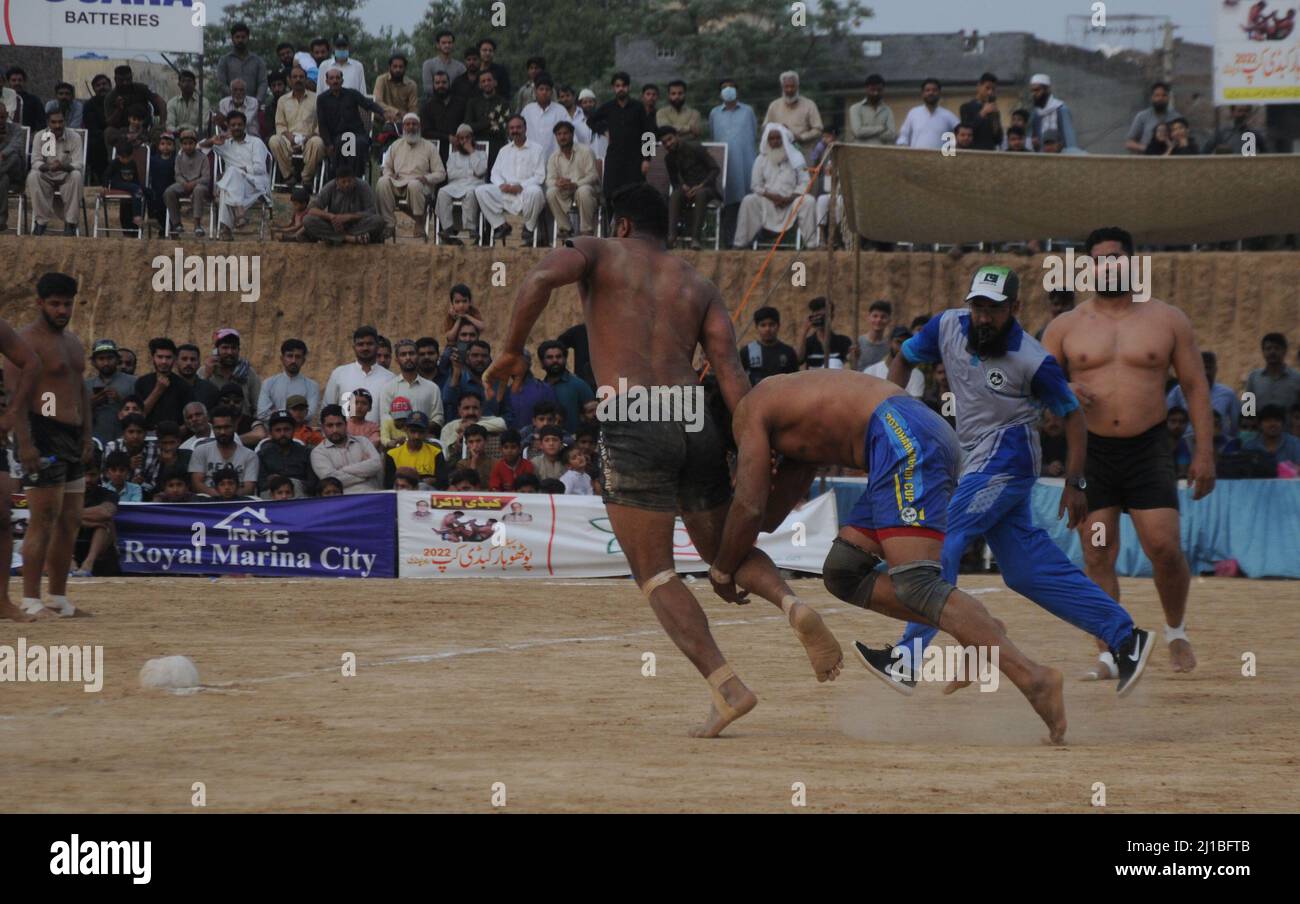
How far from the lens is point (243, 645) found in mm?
10062

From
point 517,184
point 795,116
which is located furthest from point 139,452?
point 795,116

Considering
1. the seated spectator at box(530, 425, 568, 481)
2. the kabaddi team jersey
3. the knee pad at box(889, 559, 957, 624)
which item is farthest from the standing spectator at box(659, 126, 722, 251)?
the knee pad at box(889, 559, 957, 624)

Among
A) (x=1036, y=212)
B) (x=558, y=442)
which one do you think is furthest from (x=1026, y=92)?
(x=558, y=442)

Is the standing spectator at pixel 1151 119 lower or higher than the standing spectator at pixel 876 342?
higher

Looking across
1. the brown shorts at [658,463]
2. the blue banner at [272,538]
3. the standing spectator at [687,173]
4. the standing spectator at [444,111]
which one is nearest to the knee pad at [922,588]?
the brown shorts at [658,463]

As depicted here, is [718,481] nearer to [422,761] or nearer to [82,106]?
[422,761]

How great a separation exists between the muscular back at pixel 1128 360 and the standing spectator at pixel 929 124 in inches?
423

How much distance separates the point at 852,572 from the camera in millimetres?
7055

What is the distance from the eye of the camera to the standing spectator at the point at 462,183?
64.5 ft

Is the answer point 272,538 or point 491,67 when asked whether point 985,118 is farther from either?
point 272,538

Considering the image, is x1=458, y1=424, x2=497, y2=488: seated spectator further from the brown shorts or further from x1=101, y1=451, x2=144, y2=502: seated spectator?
the brown shorts

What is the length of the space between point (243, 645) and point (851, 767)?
16.4ft

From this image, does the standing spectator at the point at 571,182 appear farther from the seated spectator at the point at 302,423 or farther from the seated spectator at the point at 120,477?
the seated spectator at the point at 120,477
